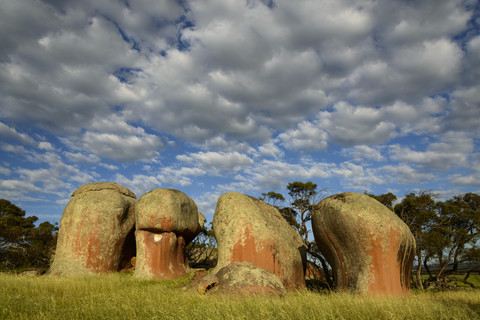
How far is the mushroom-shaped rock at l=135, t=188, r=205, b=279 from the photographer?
16.5 m

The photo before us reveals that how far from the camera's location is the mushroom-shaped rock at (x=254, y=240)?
14055 millimetres

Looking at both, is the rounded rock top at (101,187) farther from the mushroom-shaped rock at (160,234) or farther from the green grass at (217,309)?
the green grass at (217,309)

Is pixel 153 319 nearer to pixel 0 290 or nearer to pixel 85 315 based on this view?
pixel 85 315

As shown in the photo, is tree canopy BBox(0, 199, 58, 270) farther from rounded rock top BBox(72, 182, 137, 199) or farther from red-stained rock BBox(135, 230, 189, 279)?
red-stained rock BBox(135, 230, 189, 279)

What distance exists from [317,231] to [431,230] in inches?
448

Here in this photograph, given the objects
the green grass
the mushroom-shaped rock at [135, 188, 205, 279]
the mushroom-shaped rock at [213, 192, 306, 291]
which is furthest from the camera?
the mushroom-shaped rock at [135, 188, 205, 279]

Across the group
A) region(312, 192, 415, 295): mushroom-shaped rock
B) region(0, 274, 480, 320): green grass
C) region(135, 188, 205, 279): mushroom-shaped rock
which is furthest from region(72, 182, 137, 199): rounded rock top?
region(312, 192, 415, 295): mushroom-shaped rock

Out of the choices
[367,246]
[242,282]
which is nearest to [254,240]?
[242,282]

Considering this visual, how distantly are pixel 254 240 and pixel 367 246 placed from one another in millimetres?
4832

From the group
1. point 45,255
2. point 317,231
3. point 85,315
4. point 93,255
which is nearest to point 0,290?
point 85,315

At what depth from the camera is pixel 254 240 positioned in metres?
14.2

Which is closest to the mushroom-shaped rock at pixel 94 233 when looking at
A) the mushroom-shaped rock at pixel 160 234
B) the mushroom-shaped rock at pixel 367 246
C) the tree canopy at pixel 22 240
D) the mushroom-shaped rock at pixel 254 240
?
the mushroom-shaped rock at pixel 160 234

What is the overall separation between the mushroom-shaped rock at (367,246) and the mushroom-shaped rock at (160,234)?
8.56m

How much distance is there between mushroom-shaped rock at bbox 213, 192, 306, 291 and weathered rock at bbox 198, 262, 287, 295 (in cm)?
328
